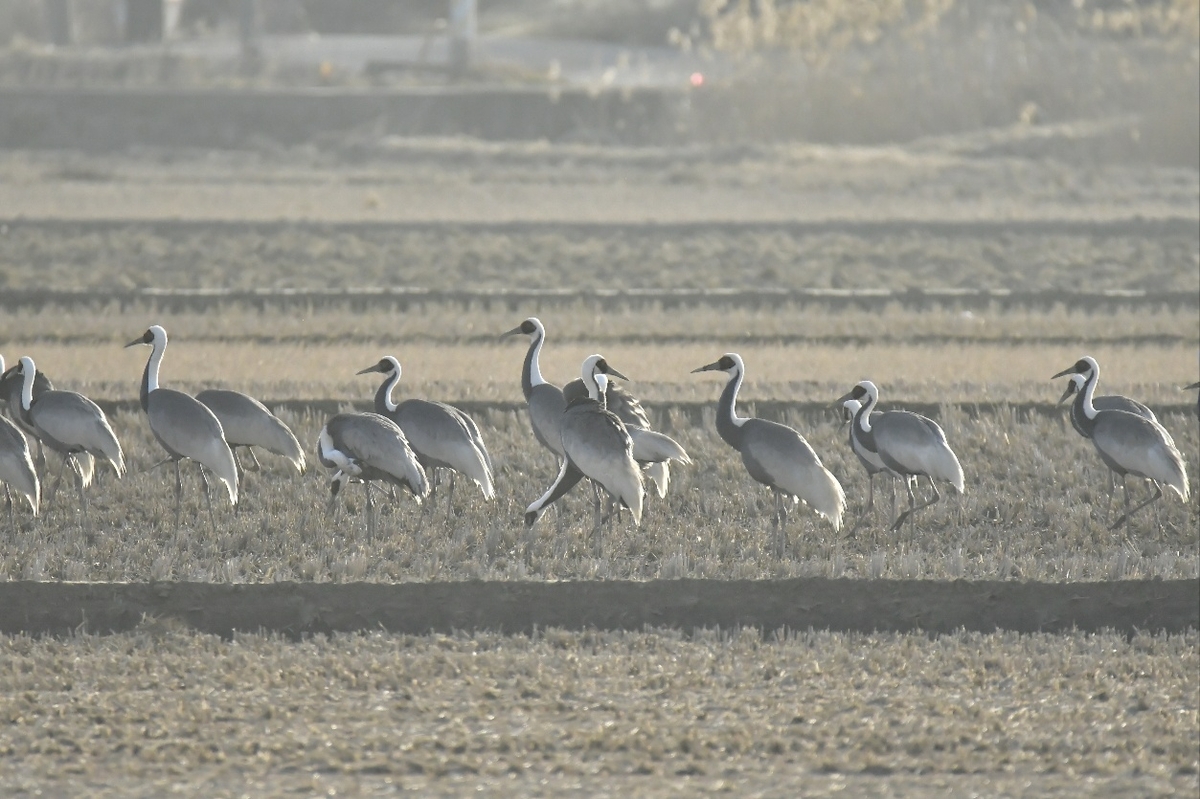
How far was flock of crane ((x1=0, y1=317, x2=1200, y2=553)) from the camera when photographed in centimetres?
940

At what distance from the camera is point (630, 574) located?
8.86m

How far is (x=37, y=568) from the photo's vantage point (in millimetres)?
8727

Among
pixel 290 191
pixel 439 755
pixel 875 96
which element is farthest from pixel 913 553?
pixel 875 96

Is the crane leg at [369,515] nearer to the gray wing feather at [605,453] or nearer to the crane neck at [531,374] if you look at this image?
the gray wing feather at [605,453]

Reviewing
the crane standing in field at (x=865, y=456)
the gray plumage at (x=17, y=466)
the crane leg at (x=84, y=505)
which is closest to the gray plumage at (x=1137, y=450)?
the crane standing in field at (x=865, y=456)

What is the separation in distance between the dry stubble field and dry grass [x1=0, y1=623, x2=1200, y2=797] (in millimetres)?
17

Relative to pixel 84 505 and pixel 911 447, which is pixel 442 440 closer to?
pixel 84 505

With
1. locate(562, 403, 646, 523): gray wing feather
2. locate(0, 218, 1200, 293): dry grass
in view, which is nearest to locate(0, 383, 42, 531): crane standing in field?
locate(562, 403, 646, 523): gray wing feather

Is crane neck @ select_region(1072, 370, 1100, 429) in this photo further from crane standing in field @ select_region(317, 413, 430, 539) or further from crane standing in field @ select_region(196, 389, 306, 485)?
crane standing in field @ select_region(196, 389, 306, 485)

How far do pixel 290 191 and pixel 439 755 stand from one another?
878 inches

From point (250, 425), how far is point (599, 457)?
217 centimetres

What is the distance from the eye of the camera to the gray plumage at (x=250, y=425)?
10.3 meters

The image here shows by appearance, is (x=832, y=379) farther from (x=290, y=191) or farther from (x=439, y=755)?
(x=290, y=191)

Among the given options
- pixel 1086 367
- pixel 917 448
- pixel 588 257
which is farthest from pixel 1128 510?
pixel 588 257
